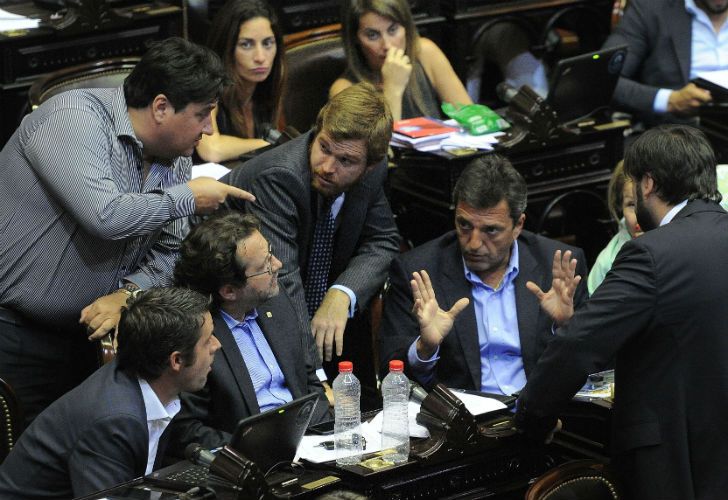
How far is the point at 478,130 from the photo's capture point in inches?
197

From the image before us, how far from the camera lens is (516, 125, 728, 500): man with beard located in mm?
3246

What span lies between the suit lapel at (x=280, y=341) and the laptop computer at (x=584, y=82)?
1.71 metres

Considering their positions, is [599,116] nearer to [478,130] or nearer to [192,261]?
[478,130]

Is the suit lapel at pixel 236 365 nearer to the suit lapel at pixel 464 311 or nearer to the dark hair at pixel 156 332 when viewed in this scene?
the dark hair at pixel 156 332

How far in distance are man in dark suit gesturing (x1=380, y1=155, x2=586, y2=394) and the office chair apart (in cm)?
70

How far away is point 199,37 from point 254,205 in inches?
67.0

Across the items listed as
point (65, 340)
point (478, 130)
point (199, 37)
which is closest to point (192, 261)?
point (65, 340)

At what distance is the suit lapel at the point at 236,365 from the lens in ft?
11.7

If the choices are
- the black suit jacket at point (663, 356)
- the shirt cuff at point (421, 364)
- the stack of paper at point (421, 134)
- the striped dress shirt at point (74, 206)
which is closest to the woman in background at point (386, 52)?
the stack of paper at point (421, 134)

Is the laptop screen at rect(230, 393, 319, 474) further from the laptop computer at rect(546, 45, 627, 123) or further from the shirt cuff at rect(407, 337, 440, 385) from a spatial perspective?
the laptop computer at rect(546, 45, 627, 123)

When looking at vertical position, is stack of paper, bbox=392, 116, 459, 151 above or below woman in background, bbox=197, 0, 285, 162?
below

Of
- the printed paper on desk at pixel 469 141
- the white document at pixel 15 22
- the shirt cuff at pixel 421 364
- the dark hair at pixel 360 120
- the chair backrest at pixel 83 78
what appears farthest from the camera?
the white document at pixel 15 22

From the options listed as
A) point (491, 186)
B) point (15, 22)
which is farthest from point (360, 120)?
point (15, 22)

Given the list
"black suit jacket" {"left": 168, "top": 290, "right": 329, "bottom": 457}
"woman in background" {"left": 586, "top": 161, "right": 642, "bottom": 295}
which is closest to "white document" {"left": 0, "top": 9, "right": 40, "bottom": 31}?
"black suit jacket" {"left": 168, "top": 290, "right": 329, "bottom": 457}
